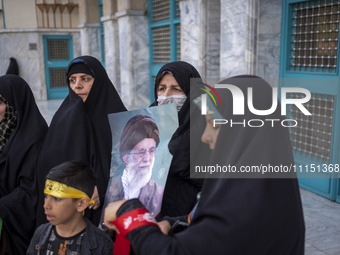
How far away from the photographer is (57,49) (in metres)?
13.2

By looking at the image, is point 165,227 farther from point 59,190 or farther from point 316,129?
point 316,129

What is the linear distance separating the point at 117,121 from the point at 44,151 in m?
0.82

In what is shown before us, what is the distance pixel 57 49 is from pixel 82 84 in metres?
11.9

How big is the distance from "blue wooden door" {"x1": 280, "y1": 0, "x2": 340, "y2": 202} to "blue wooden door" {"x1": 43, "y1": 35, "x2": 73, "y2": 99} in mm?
10872

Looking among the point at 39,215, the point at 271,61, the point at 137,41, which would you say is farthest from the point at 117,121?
the point at 137,41

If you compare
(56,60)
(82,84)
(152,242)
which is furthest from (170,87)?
(56,60)

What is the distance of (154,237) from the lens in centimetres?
106

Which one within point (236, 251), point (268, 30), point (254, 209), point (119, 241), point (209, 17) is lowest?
point (119, 241)

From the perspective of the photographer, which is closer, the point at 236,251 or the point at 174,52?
the point at 236,251

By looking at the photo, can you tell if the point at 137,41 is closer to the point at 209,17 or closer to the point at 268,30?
the point at 209,17

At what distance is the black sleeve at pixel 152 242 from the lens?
3.34 ft

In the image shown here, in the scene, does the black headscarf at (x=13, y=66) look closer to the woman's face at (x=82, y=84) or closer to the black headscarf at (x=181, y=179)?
the woman's face at (x=82, y=84)

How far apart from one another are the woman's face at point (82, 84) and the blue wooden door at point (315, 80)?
8.20 ft

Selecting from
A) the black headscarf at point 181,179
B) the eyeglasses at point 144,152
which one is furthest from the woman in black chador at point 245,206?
the black headscarf at point 181,179
